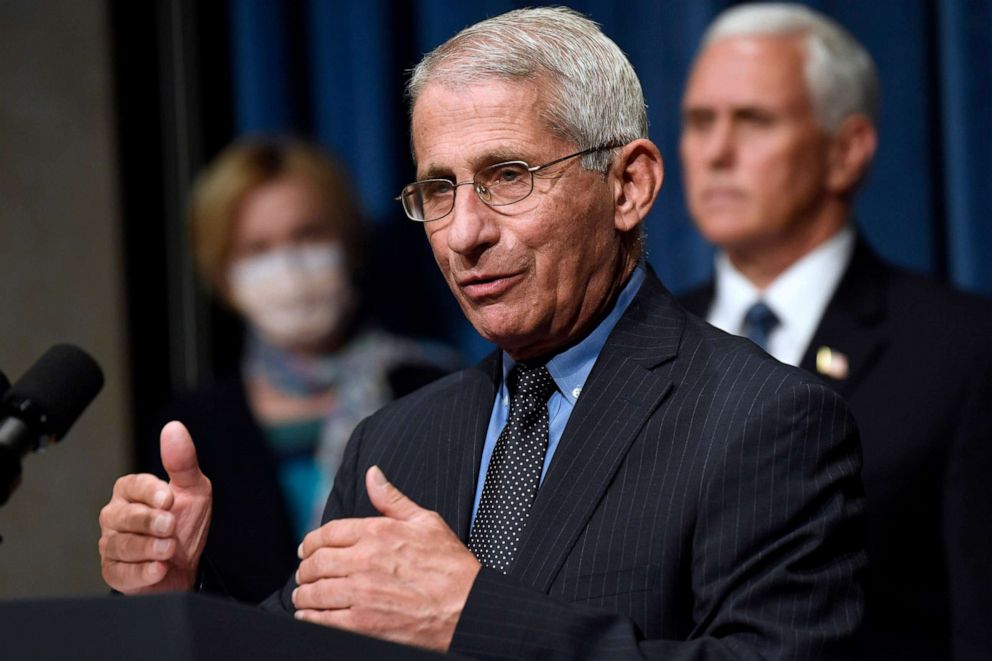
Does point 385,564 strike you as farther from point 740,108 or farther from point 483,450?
point 740,108

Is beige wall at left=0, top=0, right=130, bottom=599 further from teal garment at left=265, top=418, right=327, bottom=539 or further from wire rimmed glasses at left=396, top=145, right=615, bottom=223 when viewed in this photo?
wire rimmed glasses at left=396, top=145, right=615, bottom=223

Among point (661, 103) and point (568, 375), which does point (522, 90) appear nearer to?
point (568, 375)

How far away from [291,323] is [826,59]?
1.54 meters

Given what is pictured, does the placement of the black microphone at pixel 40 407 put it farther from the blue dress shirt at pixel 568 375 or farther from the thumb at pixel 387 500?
the blue dress shirt at pixel 568 375

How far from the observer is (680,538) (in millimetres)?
1629

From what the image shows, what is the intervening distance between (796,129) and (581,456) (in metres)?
1.63

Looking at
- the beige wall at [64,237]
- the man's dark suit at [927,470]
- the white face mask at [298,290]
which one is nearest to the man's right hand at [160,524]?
the man's dark suit at [927,470]

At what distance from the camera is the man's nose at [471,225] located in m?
1.77

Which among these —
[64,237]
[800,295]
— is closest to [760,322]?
[800,295]

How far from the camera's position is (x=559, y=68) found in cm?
178

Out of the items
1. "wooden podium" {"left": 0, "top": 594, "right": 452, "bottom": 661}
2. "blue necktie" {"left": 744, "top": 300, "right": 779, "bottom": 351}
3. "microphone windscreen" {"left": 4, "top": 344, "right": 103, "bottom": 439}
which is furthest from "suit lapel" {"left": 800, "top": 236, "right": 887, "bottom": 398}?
"wooden podium" {"left": 0, "top": 594, "right": 452, "bottom": 661}

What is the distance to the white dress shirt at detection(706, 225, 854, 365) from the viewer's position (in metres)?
3.04

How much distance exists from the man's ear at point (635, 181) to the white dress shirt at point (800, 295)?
120 cm

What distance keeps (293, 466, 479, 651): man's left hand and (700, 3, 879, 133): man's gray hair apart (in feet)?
6.31
